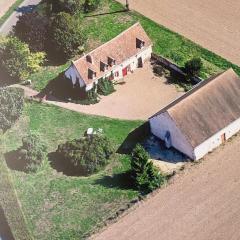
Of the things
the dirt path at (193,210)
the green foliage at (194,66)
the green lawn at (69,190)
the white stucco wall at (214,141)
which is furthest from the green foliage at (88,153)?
the green foliage at (194,66)

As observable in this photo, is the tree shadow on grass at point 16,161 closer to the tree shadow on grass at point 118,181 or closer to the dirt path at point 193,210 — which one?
the tree shadow on grass at point 118,181

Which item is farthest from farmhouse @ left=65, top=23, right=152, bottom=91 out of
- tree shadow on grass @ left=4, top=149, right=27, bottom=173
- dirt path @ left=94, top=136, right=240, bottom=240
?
dirt path @ left=94, top=136, right=240, bottom=240

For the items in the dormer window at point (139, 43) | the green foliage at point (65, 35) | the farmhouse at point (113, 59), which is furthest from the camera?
the green foliage at point (65, 35)

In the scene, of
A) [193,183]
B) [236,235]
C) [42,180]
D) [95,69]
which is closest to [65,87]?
[95,69]

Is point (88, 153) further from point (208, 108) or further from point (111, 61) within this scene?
point (111, 61)

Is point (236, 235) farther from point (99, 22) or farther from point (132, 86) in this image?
point (99, 22)

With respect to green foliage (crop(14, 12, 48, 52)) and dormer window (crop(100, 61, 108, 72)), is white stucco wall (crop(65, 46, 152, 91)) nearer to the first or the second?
dormer window (crop(100, 61, 108, 72))
